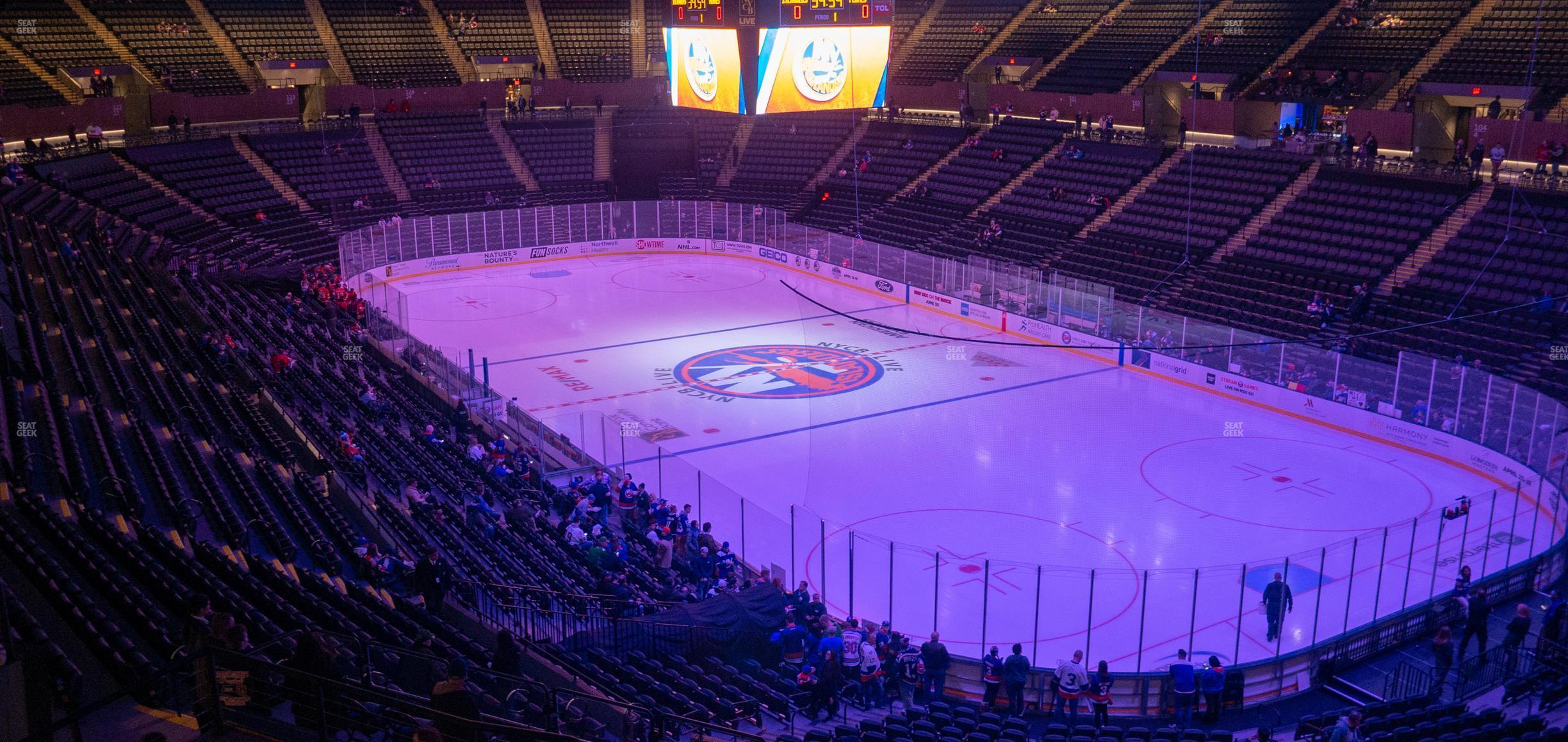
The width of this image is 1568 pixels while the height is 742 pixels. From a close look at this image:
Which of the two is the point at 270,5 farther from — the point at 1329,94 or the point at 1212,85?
the point at 1329,94

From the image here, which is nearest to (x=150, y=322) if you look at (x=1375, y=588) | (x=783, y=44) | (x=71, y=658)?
(x=783, y=44)

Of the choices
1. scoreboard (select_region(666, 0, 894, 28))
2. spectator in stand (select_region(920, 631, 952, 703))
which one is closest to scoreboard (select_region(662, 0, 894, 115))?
scoreboard (select_region(666, 0, 894, 28))

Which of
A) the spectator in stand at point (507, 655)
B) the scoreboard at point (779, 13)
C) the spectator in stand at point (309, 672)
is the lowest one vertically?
the spectator in stand at point (507, 655)

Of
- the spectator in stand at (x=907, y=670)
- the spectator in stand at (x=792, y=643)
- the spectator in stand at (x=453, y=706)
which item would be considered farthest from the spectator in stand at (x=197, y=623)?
the spectator in stand at (x=907, y=670)

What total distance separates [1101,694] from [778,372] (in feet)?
52.2

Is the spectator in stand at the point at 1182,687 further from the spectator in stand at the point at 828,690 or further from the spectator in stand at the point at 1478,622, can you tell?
the spectator in stand at the point at 828,690

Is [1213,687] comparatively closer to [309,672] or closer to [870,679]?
[870,679]

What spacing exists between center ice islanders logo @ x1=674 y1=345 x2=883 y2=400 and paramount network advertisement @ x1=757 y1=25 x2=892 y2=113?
7.83m

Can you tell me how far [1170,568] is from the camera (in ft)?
56.4

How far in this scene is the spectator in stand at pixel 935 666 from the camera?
531 inches

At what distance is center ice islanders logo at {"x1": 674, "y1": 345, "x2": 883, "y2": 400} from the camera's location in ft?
87.4

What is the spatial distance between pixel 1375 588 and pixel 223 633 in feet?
43.2

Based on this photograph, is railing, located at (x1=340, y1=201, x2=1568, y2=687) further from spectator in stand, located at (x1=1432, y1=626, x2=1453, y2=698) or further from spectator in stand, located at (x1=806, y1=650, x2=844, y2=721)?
spectator in stand, located at (x1=806, y1=650, x2=844, y2=721)

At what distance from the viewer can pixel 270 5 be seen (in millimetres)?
47469
